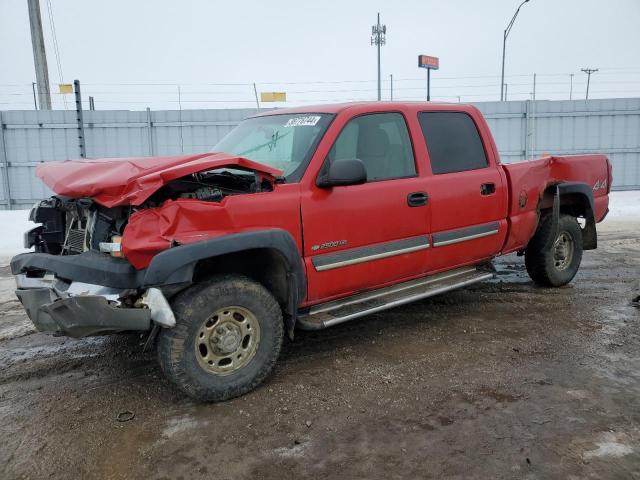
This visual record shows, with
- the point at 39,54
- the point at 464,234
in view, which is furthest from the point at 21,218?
the point at 464,234

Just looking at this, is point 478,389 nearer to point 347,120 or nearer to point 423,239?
point 423,239

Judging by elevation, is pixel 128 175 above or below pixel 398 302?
above

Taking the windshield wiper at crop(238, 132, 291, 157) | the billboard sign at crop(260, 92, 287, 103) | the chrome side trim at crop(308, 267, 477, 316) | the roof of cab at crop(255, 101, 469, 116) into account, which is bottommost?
the chrome side trim at crop(308, 267, 477, 316)

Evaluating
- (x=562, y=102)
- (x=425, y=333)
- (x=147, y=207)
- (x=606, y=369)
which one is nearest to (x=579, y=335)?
(x=606, y=369)

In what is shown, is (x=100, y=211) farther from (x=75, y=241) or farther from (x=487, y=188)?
(x=487, y=188)

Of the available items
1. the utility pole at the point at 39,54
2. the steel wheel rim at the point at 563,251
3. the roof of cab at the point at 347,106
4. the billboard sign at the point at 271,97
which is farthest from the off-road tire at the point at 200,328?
the utility pole at the point at 39,54

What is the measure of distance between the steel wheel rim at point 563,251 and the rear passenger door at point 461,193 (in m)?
1.25

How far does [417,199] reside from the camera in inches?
174

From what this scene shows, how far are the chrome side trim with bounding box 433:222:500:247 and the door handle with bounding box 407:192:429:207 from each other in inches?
12.9

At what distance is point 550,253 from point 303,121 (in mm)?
3274

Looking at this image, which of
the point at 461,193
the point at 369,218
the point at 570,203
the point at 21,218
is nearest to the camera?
the point at 369,218

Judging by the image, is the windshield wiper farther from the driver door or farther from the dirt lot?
the dirt lot

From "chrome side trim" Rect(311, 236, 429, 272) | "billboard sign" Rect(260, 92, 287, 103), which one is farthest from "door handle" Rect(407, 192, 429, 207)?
"billboard sign" Rect(260, 92, 287, 103)

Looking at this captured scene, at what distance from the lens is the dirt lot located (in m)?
2.84
